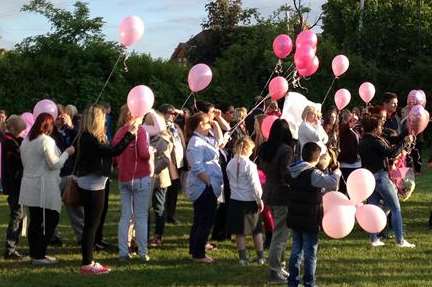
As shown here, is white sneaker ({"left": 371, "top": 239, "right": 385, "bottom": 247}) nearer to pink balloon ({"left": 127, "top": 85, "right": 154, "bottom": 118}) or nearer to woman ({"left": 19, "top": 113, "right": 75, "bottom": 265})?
pink balloon ({"left": 127, "top": 85, "right": 154, "bottom": 118})

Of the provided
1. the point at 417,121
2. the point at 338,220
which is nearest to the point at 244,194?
the point at 338,220

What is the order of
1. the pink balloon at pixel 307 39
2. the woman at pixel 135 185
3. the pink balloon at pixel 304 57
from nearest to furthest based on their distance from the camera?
1. the woman at pixel 135 185
2. the pink balloon at pixel 304 57
3. the pink balloon at pixel 307 39

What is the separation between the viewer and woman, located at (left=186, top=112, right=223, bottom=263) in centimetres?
763

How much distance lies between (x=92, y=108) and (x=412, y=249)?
4.26m

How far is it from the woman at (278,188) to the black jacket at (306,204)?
1.88 feet

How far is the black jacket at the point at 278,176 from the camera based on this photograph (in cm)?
676

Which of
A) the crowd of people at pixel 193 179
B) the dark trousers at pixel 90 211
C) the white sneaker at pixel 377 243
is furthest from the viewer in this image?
the white sneaker at pixel 377 243

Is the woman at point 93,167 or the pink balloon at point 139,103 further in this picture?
the pink balloon at point 139,103

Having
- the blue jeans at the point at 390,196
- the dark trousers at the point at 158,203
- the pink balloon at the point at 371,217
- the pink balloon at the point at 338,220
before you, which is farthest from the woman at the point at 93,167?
the blue jeans at the point at 390,196

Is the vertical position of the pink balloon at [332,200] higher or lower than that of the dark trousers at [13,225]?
higher

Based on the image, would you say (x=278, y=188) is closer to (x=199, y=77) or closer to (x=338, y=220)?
(x=338, y=220)

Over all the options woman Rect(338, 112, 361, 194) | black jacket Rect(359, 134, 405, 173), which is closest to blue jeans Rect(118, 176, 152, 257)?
black jacket Rect(359, 134, 405, 173)

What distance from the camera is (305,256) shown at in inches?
249

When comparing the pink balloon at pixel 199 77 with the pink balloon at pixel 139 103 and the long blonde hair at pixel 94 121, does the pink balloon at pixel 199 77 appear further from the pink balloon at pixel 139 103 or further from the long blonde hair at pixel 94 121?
the long blonde hair at pixel 94 121
